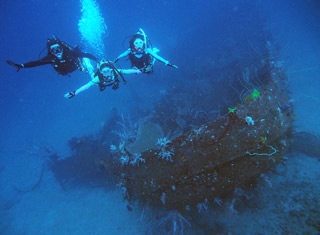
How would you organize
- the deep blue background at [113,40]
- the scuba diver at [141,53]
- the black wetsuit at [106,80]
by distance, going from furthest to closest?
the deep blue background at [113,40], the scuba diver at [141,53], the black wetsuit at [106,80]

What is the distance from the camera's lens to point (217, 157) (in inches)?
106

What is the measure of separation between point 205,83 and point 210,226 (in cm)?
895

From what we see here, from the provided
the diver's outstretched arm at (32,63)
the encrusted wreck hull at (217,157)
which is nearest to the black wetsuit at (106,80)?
the diver's outstretched arm at (32,63)

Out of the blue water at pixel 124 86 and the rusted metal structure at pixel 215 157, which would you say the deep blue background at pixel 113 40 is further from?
the rusted metal structure at pixel 215 157

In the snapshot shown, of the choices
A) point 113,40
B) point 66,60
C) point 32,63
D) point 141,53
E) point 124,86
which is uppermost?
point 113,40

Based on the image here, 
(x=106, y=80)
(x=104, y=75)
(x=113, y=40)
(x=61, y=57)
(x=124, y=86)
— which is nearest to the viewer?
(x=104, y=75)

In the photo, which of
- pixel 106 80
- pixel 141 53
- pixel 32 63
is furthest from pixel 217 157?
pixel 32 63

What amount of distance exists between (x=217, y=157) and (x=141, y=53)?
500 centimetres

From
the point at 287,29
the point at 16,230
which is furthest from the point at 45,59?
the point at 287,29

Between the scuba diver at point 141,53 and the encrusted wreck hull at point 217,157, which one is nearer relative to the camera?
the encrusted wreck hull at point 217,157

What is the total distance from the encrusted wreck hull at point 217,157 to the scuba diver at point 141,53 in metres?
3.55

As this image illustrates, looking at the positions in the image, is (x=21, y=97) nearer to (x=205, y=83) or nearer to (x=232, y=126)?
(x=205, y=83)

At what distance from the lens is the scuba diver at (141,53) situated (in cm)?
565

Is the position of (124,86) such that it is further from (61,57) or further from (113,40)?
(113,40)
